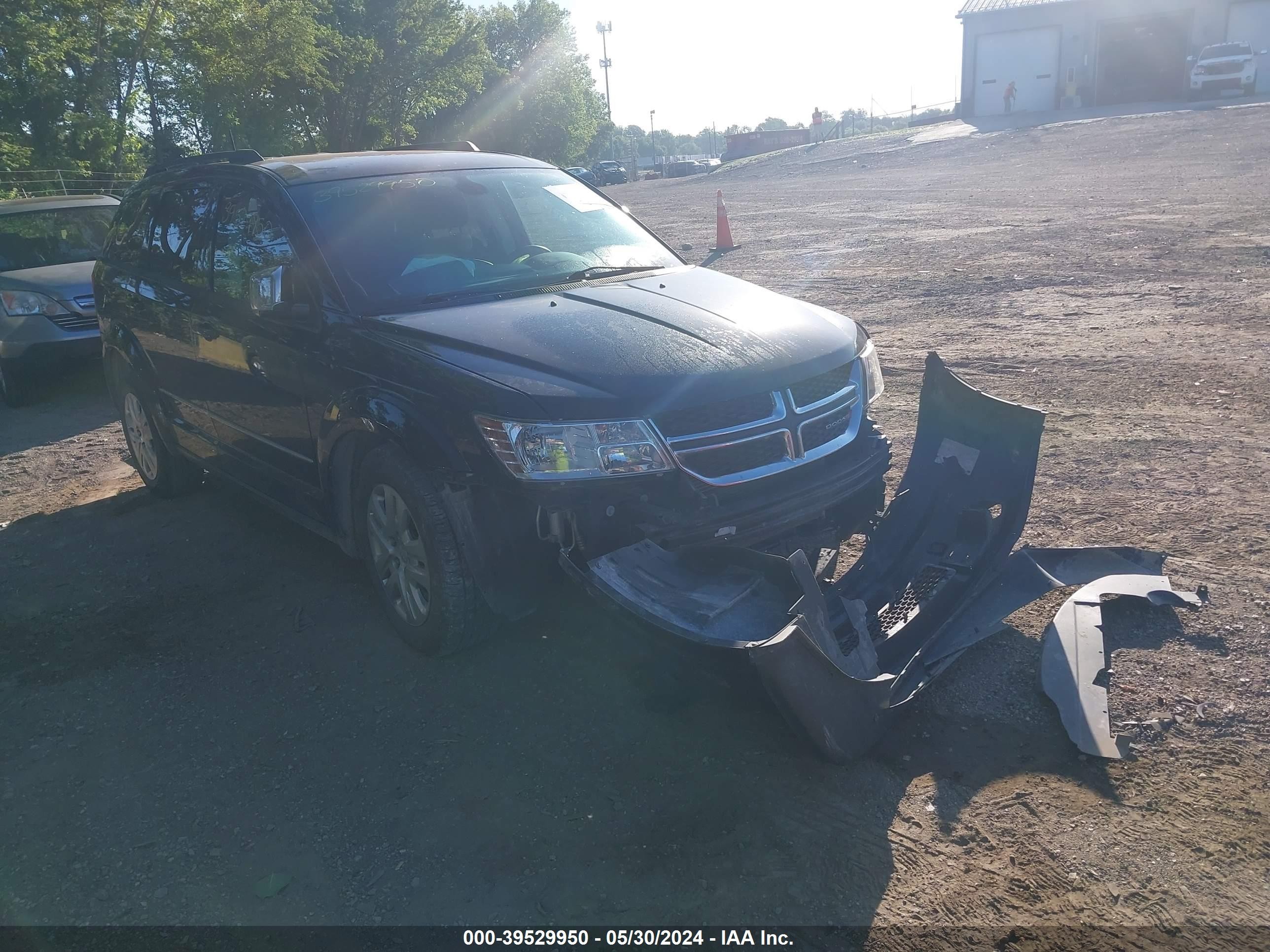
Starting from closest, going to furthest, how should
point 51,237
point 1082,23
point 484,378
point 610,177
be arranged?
1. point 484,378
2. point 51,237
3. point 1082,23
4. point 610,177

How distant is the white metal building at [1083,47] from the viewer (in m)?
38.7

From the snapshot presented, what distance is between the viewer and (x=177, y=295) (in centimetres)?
533

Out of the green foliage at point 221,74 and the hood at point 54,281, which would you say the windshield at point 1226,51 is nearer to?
the green foliage at point 221,74

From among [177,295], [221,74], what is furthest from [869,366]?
[221,74]

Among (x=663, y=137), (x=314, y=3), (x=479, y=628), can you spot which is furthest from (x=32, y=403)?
(x=663, y=137)

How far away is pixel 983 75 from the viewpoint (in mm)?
41906

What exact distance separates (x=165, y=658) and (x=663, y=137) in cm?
16871

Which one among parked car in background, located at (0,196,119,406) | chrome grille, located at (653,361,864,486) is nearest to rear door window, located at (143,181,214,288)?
chrome grille, located at (653,361,864,486)

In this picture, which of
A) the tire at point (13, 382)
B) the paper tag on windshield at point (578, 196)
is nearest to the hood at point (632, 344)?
the paper tag on windshield at point (578, 196)

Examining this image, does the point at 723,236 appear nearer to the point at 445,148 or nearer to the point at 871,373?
the point at 445,148

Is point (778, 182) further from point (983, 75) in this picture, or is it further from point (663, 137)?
point (663, 137)

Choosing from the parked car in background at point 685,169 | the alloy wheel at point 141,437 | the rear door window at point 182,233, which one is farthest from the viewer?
the parked car in background at point 685,169

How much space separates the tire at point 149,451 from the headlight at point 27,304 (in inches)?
136

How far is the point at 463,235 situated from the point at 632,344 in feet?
4.96
